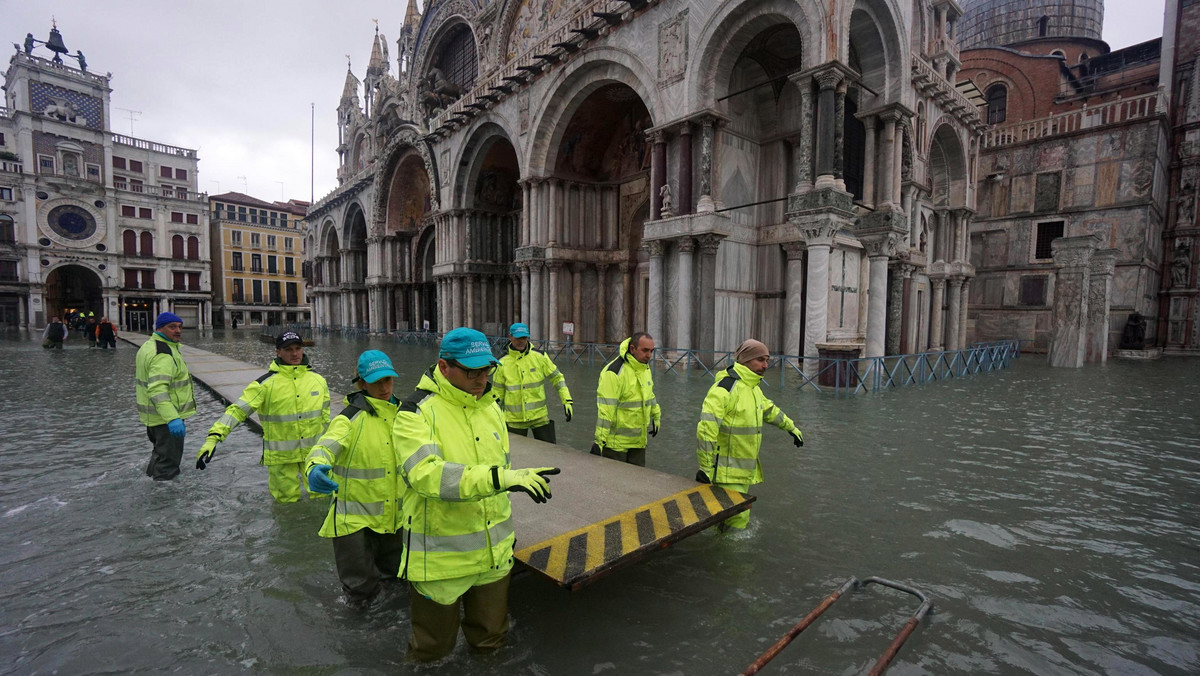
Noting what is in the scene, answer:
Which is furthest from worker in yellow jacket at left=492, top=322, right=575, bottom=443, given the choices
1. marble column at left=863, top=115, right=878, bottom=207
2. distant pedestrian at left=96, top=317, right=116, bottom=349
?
distant pedestrian at left=96, top=317, right=116, bottom=349

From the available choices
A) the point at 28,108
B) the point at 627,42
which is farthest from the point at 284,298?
the point at 627,42

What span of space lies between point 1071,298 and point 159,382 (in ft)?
76.7

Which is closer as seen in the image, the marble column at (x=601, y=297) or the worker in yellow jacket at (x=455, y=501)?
the worker in yellow jacket at (x=455, y=501)

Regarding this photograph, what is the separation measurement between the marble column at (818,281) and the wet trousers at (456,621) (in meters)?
11.0

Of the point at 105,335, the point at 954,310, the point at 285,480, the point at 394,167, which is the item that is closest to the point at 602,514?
the point at 285,480

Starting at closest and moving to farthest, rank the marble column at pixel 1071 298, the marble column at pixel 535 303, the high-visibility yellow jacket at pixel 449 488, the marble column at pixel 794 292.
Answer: the high-visibility yellow jacket at pixel 449 488
the marble column at pixel 794 292
the marble column at pixel 1071 298
the marble column at pixel 535 303

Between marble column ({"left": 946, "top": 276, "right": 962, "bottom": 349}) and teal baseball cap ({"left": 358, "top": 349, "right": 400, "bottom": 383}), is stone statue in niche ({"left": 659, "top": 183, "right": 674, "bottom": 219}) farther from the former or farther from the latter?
marble column ({"left": 946, "top": 276, "right": 962, "bottom": 349})

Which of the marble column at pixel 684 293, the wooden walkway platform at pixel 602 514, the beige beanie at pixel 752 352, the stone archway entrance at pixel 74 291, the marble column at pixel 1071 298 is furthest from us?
the stone archway entrance at pixel 74 291

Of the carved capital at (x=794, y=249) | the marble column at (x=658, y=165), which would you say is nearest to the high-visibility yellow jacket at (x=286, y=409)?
the marble column at (x=658, y=165)

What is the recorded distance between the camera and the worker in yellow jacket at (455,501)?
232 cm

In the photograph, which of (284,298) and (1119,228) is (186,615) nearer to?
(1119,228)

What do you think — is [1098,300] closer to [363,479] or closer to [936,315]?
[936,315]

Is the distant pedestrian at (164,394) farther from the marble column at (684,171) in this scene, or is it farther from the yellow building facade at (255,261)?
the yellow building facade at (255,261)

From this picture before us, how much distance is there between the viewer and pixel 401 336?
101 feet
